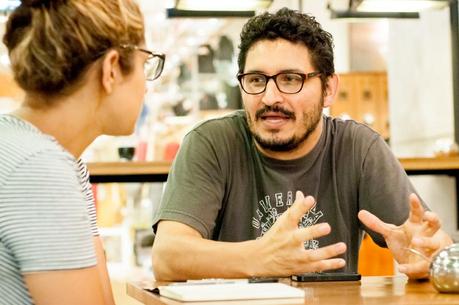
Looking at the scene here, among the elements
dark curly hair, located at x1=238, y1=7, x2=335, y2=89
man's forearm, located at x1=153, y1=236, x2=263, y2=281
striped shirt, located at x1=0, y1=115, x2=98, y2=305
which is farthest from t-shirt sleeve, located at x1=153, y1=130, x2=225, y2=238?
striped shirt, located at x1=0, y1=115, x2=98, y2=305

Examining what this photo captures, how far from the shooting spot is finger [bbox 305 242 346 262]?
1.96 meters

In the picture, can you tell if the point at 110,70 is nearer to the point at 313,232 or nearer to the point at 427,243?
the point at 313,232

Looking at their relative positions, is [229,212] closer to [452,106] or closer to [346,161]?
[346,161]

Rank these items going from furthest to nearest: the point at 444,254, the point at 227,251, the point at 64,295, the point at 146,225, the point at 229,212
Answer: the point at 146,225
the point at 229,212
the point at 227,251
the point at 444,254
the point at 64,295

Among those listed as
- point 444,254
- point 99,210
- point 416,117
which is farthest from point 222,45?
point 444,254

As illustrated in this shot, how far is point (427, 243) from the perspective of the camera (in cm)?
211

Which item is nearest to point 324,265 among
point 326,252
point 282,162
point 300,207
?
point 326,252

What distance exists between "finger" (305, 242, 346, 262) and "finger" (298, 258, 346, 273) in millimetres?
12

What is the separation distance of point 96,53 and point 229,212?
1.13m

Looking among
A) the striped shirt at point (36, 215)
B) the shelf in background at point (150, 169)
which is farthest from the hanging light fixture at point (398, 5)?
the striped shirt at point (36, 215)

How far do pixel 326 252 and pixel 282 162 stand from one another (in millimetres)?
726

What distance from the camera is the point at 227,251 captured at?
2162 millimetres

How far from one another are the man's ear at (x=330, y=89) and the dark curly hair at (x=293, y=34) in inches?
1.4

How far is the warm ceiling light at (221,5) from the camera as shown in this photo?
5.88m
